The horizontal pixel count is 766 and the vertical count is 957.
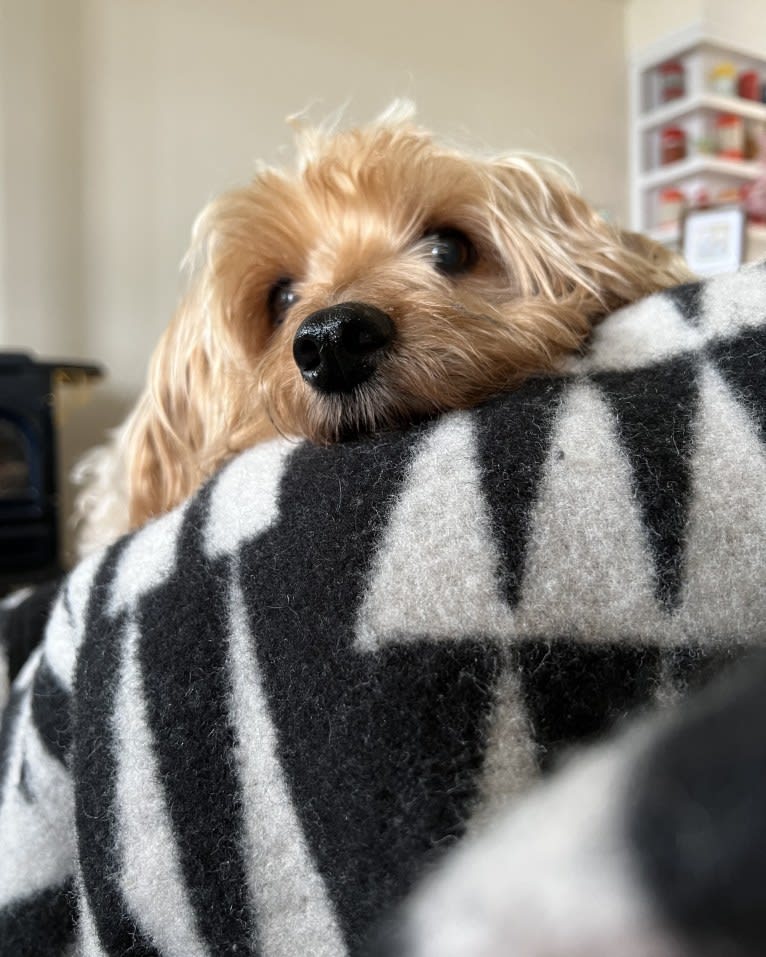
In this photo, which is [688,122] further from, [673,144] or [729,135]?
[729,135]

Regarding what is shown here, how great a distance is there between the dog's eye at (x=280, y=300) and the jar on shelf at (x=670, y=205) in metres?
4.06

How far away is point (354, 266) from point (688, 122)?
454 cm

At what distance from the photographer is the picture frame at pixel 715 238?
7.89 ft

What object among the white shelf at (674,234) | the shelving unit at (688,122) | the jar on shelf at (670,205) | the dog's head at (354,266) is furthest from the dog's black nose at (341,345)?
the jar on shelf at (670,205)

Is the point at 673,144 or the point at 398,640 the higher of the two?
the point at 673,144

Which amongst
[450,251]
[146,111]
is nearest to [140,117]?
[146,111]

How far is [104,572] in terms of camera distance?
624mm

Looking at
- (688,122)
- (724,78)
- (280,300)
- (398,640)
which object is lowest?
(398,640)

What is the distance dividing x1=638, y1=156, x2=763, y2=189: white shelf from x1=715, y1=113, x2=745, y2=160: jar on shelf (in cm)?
6

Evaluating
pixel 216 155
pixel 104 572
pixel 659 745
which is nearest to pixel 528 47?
pixel 216 155

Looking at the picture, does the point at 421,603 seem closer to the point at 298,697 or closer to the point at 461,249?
the point at 298,697

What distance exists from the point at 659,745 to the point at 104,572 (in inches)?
19.7

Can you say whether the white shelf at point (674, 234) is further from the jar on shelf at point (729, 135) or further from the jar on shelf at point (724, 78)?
the jar on shelf at point (724, 78)

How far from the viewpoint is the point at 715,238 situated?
2.47 meters
